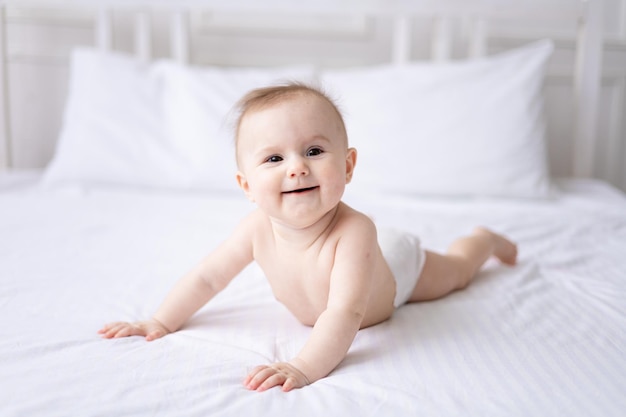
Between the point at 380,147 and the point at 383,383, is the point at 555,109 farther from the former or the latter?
the point at 383,383

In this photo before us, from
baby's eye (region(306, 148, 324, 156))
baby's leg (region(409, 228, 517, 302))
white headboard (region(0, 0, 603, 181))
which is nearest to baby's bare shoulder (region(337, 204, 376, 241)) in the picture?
baby's eye (region(306, 148, 324, 156))

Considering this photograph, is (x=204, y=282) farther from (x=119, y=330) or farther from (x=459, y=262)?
(x=459, y=262)

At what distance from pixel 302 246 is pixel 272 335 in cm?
13

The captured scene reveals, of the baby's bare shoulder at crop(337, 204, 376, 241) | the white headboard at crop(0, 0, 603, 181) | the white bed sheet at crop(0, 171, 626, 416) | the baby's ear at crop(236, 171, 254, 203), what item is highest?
the white headboard at crop(0, 0, 603, 181)

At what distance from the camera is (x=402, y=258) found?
968 mm

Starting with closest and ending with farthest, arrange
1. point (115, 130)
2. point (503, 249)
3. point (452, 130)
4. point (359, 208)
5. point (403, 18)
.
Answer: point (503, 249), point (359, 208), point (452, 130), point (115, 130), point (403, 18)

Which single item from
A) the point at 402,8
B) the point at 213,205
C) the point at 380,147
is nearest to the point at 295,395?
the point at 213,205

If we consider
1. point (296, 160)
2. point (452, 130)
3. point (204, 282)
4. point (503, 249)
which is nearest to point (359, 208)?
point (452, 130)

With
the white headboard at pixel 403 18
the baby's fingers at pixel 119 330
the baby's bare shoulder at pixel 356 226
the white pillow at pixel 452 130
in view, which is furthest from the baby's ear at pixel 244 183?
the white headboard at pixel 403 18

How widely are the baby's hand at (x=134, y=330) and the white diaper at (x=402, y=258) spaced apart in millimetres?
346

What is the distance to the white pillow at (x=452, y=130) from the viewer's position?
1.79 m

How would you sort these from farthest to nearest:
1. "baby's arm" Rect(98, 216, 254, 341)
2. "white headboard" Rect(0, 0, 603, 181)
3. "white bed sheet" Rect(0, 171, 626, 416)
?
"white headboard" Rect(0, 0, 603, 181)
"baby's arm" Rect(98, 216, 254, 341)
"white bed sheet" Rect(0, 171, 626, 416)

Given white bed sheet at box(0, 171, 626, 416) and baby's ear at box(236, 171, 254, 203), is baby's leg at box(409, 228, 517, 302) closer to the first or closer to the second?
white bed sheet at box(0, 171, 626, 416)

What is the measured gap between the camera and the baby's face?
0.75m
